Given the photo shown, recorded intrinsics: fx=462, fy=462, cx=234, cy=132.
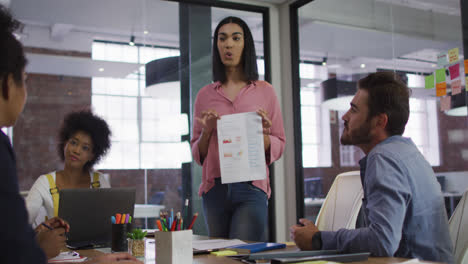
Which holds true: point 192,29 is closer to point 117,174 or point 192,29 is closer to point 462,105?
point 117,174

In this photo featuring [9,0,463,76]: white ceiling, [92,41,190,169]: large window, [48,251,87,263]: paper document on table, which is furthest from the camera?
[92,41,190,169]: large window

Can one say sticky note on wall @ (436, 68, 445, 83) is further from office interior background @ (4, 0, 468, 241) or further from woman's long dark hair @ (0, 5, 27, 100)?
woman's long dark hair @ (0, 5, 27, 100)

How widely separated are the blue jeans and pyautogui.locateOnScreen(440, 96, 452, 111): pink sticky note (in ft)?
4.60

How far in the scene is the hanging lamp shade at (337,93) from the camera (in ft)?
12.7

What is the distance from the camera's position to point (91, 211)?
184 centimetres

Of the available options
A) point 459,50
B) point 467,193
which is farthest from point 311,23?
point 467,193

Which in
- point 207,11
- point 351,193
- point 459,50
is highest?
point 207,11

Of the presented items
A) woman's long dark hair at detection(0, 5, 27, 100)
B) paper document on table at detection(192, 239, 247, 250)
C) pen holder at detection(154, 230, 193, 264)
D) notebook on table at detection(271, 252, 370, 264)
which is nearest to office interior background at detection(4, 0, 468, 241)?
paper document on table at detection(192, 239, 247, 250)

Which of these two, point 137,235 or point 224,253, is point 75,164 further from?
point 224,253

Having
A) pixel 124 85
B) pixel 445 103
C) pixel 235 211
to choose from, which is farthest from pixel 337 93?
pixel 235 211

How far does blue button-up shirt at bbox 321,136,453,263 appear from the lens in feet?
4.43

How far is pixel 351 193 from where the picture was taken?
216 centimetres

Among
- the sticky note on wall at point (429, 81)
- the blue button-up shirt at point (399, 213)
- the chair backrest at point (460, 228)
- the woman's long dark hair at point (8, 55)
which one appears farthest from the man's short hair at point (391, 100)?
the sticky note on wall at point (429, 81)

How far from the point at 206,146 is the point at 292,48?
208cm
